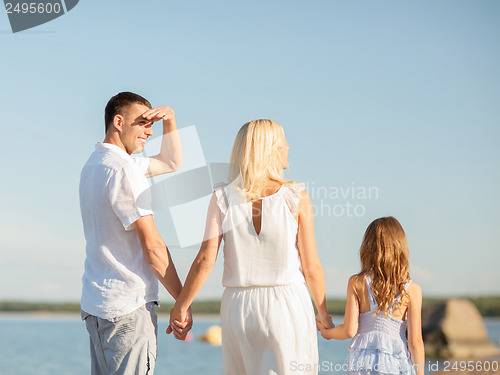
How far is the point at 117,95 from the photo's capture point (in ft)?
10.9

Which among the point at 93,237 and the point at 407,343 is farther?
the point at 407,343

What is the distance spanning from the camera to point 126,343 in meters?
2.83

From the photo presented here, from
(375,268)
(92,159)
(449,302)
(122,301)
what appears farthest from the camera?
(449,302)

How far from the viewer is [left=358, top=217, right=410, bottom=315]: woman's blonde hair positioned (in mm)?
3289

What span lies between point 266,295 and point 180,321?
0.55m

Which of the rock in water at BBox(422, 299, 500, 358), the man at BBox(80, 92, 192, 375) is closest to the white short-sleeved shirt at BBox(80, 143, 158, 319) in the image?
the man at BBox(80, 92, 192, 375)

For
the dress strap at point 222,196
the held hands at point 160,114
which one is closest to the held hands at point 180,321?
the dress strap at point 222,196

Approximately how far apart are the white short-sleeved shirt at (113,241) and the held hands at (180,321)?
0.87 ft

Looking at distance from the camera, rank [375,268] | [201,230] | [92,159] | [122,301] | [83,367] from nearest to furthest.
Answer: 1. [122,301]
2. [92,159]
3. [375,268]
4. [201,230]
5. [83,367]

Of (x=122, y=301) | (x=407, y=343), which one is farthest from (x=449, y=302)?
(x=122, y=301)

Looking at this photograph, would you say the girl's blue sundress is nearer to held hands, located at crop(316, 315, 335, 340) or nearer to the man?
held hands, located at crop(316, 315, 335, 340)

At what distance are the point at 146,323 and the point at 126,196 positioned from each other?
666 mm

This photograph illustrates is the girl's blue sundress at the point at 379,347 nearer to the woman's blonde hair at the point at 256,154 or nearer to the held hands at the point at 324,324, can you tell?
the held hands at the point at 324,324

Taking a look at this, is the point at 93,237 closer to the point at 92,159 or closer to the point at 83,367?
the point at 92,159
